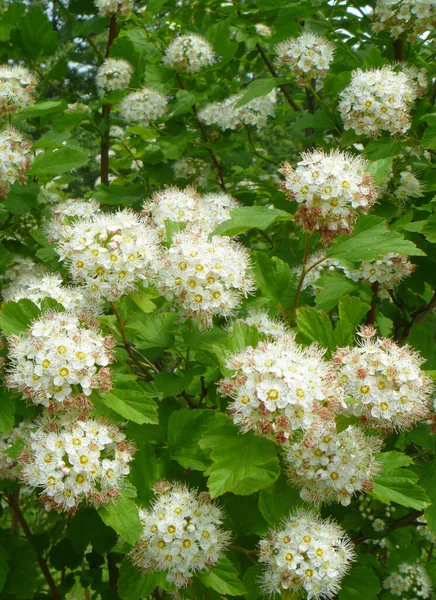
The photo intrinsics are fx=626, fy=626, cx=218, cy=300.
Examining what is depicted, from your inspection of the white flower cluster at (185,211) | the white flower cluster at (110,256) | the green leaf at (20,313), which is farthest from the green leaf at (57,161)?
the green leaf at (20,313)

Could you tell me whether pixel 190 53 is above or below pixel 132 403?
above

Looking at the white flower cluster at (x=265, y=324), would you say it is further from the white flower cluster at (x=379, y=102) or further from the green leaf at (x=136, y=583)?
the white flower cluster at (x=379, y=102)

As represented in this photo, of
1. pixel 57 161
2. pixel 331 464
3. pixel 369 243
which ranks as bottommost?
pixel 331 464

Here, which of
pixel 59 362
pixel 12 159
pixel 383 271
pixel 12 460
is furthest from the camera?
pixel 12 159

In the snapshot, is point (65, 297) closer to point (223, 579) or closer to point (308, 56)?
point (223, 579)

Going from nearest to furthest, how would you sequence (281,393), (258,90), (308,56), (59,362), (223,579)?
1. (281,393)
2. (59,362)
3. (223,579)
4. (258,90)
5. (308,56)

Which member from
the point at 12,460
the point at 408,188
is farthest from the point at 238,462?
the point at 408,188
